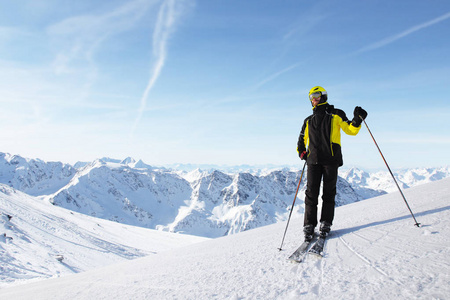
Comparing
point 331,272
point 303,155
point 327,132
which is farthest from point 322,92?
point 331,272

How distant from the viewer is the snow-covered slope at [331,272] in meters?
2.52

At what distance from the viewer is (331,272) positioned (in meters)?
3.00

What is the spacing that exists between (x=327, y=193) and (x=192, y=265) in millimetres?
2966

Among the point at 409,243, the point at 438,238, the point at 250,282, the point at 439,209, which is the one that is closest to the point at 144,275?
the point at 250,282

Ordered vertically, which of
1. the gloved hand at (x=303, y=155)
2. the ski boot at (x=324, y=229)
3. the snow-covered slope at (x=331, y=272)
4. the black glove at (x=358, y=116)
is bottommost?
the snow-covered slope at (x=331, y=272)

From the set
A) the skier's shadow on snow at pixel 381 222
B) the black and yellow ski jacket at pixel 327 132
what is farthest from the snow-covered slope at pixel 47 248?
the black and yellow ski jacket at pixel 327 132

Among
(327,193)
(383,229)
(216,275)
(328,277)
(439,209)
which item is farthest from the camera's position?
(327,193)

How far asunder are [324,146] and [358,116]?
810 millimetres

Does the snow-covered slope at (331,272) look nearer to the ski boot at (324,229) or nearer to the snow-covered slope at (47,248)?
the ski boot at (324,229)

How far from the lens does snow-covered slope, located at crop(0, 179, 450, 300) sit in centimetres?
252

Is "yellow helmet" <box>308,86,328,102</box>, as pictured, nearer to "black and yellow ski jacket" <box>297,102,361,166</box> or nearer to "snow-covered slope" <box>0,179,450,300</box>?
"black and yellow ski jacket" <box>297,102,361,166</box>

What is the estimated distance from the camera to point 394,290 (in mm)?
2367

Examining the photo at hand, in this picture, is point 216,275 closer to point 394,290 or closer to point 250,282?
point 250,282

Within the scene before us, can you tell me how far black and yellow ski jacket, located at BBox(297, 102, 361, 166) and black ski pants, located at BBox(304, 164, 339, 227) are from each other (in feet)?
0.60
